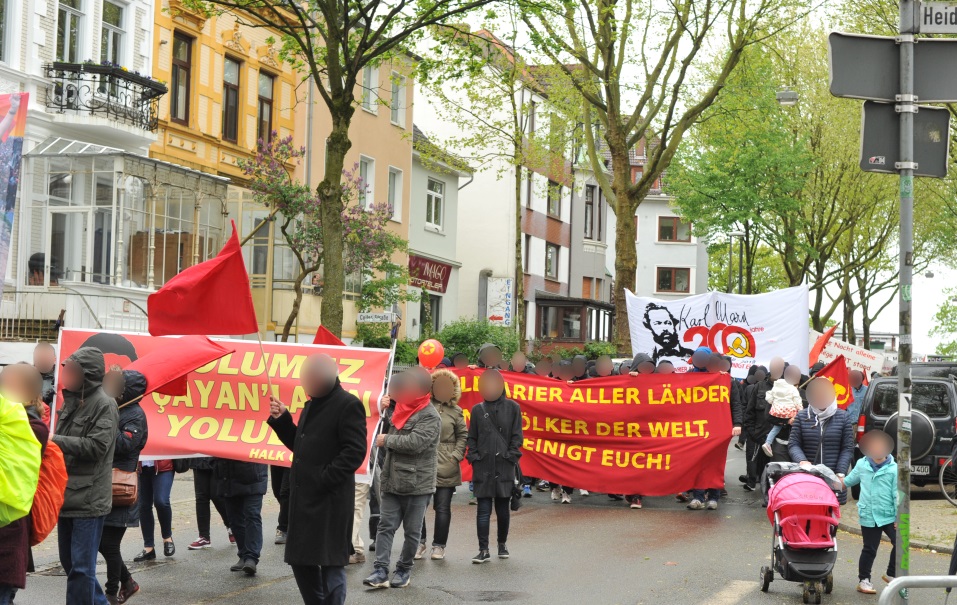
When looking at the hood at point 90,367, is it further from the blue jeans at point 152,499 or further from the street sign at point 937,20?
the street sign at point 937,20

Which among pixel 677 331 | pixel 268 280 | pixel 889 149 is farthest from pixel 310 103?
pixel 889 149

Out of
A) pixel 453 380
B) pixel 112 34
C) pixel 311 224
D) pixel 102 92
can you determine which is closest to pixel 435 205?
pixel 311 224

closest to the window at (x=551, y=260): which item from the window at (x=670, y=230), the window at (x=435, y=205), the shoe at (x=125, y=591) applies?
the window at (x=435, y=205)

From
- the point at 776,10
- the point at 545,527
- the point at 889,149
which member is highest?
the point at 776,10

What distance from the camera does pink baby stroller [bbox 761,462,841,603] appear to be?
954cm

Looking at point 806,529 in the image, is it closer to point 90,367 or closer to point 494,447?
point 494,447

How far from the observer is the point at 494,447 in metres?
11.9

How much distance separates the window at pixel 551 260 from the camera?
5762 centimetres

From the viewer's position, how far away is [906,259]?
6.45 m

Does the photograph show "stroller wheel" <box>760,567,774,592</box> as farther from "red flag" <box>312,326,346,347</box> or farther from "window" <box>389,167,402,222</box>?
"window" <box>389,167,402,222</box>

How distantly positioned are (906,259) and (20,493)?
4.72m

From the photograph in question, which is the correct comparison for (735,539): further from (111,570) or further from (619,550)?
(111,570)

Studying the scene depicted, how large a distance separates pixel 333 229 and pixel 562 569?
7.24m

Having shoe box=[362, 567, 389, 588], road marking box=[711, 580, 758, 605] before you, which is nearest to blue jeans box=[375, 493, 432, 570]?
shoe box=[362, 567, 389, 588]
